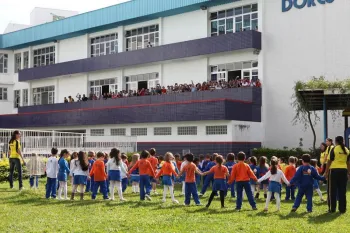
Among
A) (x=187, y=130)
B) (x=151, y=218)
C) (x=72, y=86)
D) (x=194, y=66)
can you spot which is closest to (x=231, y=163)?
(x=151, y=218)

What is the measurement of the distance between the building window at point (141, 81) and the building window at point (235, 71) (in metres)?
5.13

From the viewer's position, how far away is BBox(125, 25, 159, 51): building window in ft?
127

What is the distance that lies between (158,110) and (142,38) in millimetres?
8754

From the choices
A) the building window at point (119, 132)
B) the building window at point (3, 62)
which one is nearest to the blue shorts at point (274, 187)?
the building window at point (119, 132)

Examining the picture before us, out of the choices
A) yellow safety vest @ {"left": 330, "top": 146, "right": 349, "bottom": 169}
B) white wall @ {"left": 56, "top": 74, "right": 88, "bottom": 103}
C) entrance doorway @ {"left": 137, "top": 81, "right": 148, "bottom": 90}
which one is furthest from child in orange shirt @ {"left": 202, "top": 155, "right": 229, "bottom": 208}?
white wall @ {"left": 56, "top": 74, "right": 88, "bottom": 103}

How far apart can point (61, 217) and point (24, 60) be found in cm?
4145

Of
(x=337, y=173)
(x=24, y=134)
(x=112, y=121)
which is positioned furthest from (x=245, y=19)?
(x=337, y=173)

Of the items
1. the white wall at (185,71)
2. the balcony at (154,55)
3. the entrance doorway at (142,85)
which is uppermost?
the balcony at (154,55)

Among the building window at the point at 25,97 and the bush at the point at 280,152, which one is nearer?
the bush at the point at 280,152

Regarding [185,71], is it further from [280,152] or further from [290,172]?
[290,172]

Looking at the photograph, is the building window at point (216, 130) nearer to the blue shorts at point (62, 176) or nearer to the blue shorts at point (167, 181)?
the blue shorts at point (167, 181)

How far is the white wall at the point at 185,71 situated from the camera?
3472 cm

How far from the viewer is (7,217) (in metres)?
11.8

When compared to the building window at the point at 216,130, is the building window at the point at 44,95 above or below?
above
